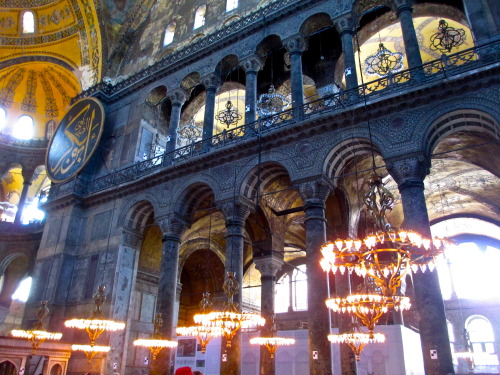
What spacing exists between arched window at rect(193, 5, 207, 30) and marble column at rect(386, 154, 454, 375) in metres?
9.54

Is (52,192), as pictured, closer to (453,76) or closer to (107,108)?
(107,108)

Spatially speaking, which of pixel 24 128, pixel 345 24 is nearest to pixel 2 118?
pixel 24 128

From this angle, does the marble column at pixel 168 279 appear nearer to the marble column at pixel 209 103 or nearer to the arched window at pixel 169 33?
the marble column at pixel 209 103

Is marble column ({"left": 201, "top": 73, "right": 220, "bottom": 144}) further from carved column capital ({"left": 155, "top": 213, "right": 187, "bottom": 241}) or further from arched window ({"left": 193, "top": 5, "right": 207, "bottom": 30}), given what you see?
arched window ({"left": 193, "top": 5, "right": 207, "bottom": 30})

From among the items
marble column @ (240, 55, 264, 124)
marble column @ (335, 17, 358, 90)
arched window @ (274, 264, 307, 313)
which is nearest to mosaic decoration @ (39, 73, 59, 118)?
marble column @ (240, 55, 264, 124)

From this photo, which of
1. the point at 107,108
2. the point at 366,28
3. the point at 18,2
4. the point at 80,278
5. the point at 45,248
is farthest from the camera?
the point at 18,2

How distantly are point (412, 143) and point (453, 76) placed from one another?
4.74ft

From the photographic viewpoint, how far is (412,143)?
26.4 ft

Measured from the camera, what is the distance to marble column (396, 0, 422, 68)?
8.80 m

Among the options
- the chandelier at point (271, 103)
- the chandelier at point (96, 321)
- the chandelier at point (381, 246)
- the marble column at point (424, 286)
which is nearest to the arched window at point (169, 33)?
the chandelier at point (271, 103)

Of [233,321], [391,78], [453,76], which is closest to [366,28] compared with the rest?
[391,78]

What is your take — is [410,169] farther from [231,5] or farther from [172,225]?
[231,5]

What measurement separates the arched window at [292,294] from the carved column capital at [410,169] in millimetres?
10990

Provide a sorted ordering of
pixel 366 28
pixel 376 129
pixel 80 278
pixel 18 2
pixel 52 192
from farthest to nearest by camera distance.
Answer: pixel 18 2 → pixel 52 192 → pixel 80 278 → pixel 366 28 → pixel 376 129
